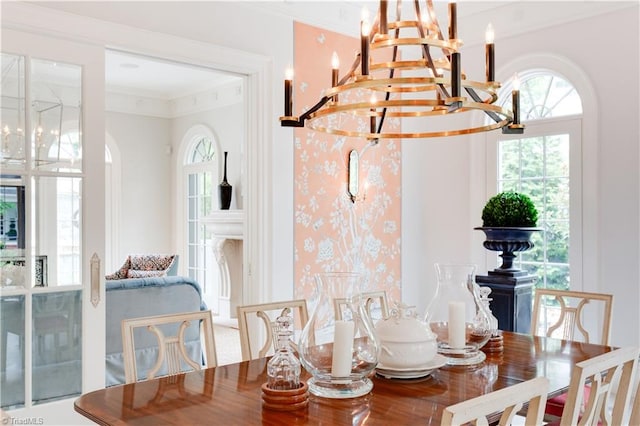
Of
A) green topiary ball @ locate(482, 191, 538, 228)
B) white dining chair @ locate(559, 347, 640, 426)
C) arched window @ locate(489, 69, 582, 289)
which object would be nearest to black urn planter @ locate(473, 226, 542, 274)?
green topiary ball @ locate(482, 191, 538, 228)

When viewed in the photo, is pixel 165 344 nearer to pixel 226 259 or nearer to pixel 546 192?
pixel 546 192

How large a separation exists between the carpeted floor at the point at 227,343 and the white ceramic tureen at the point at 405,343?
3.30m


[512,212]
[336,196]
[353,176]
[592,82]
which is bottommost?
[512,212]

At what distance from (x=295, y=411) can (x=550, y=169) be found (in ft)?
10.3

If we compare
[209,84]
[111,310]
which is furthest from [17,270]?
[209,84]

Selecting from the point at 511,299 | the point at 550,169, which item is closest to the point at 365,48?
the point at 511,299

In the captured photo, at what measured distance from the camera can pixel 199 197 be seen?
7793 mm

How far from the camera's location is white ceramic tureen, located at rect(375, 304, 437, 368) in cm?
194

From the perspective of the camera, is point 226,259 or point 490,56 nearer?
point 490,56

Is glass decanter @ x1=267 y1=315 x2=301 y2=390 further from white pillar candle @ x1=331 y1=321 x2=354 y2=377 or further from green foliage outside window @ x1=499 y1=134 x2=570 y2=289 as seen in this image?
green foliage outside window @ x1=499 y1=134 x2=570 y2=289

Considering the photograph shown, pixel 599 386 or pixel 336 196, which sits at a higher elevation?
pixel 336 196

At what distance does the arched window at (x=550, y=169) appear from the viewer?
3.99 metres

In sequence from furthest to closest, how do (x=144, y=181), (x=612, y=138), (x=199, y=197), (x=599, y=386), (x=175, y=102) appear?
(x=175, y=102), (x=144, y=181), (x=199, y=197), (x=612, y=138), (x=599, y=386)

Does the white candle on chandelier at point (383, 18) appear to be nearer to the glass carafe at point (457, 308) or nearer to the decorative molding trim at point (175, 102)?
the glass carafe at point (457, 308)
